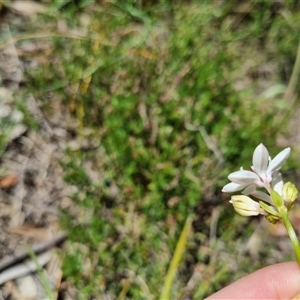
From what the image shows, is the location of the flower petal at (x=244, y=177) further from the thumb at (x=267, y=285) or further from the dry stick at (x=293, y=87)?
the dry stick at (x=293, y=87)

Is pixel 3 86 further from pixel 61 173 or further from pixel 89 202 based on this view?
pixel 89 202

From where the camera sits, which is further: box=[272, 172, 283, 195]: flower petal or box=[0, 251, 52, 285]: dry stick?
box=[0, 251, 52, 285]: dry stick

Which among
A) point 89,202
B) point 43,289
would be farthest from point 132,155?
point 43,289

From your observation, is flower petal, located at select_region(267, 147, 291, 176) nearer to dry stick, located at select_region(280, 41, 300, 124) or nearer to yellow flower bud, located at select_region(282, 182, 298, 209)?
yellow flower bud, located at select_region(282, 182, 298, 209)

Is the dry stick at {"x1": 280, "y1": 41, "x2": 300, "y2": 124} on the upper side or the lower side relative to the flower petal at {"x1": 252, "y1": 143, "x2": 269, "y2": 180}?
lower

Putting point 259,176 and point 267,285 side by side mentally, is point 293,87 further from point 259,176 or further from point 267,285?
point 259,176

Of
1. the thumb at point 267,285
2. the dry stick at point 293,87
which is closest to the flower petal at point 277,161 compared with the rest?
the thumb at point 267,285

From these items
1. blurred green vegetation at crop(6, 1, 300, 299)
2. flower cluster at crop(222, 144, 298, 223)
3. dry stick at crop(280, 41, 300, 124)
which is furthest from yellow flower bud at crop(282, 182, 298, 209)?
dry stick at crop(280, 41, 300, 124)
